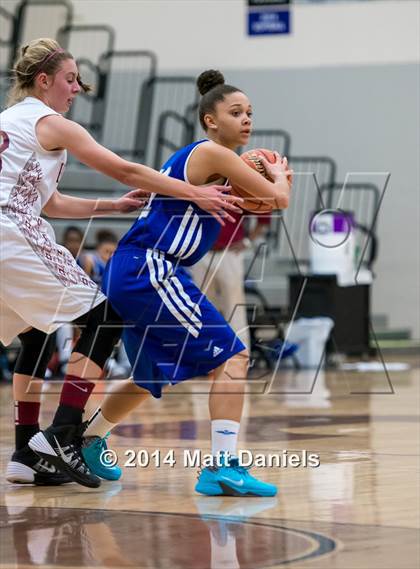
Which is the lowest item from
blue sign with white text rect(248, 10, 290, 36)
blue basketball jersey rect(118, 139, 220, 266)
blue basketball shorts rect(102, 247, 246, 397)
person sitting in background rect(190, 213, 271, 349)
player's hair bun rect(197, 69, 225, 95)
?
blue basketball shorts rect(102, 247, 246, 397)

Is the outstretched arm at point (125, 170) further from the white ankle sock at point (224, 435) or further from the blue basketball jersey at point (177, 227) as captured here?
the white ankle sock at point (224, 435)

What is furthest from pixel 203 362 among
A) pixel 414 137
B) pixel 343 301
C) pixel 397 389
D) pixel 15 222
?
pixel 414 137

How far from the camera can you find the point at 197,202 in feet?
15.8

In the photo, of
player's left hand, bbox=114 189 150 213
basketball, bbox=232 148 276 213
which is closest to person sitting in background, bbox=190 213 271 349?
player's left hand, bbox=114 189 150 213

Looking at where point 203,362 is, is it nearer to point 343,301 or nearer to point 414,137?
point 343,301

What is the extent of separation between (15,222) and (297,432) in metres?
2.62

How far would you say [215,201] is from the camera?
4766 millimetres

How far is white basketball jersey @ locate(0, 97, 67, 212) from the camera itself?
195 inches

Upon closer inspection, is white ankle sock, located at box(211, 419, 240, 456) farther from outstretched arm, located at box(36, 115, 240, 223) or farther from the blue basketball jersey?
outstretched arm, located at box(36, 115, 240, 223)

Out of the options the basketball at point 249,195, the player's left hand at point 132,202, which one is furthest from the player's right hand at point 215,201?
the player's left hand at point 132,202

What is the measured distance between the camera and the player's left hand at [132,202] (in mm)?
5254

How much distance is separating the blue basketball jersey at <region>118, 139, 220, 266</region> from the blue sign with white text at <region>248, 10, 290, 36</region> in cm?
1095

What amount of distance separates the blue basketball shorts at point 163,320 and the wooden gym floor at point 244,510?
1.66 feet

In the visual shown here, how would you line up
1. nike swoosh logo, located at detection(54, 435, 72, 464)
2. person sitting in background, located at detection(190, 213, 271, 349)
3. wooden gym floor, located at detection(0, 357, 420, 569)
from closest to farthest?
1. wooden gym floor, located at detection(0, 357, 420, 569)
2. nike swoosh logo, located at detection(54, 435, 72, 464)
3. person sitting in background, located at detection(190, 213, 271, 349)
